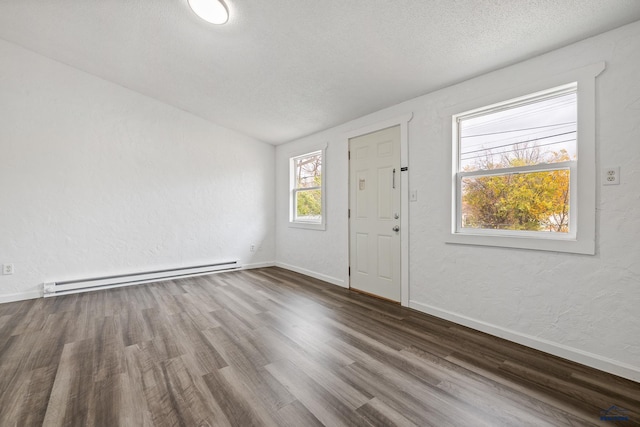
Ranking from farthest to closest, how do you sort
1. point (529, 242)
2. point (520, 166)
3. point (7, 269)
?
1. point (7, 269)
2. point (520, 166)
3. point (529, 242)

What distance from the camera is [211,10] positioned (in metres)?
2.49

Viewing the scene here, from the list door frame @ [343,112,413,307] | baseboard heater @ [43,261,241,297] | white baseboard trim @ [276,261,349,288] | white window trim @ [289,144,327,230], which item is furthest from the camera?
white window trim @ [289,144,327,230]

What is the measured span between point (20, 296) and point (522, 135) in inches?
232

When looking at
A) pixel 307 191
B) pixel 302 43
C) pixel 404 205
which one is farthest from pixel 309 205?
pixel 302 43

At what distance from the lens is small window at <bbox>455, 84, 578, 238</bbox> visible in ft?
7.32

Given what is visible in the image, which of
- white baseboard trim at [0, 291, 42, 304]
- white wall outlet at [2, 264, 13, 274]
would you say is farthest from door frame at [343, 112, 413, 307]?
white wall outlet at [2, 264, 13, 274]

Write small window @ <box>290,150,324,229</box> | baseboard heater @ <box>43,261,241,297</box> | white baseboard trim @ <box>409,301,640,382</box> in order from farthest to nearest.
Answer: small window @ <box>290,150,324,229</box> → baseboard heater @ <box>43,261,241,297</box> → white baseboard trim @ <box>409,301,640,382</box>

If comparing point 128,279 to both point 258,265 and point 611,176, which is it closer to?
point 258,265

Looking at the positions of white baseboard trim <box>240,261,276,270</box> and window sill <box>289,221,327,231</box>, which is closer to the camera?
window sill <box>289,221,327,231</box>

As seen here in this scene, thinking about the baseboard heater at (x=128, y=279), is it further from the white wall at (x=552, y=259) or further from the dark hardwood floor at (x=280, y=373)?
the white wall at (x=552, y=259)

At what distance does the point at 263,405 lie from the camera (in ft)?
5.33

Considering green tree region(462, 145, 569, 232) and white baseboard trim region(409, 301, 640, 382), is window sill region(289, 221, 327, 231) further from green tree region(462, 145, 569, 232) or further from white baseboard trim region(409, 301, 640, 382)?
green tree region(462, 145, 569, 232)

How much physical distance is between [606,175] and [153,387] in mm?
3386

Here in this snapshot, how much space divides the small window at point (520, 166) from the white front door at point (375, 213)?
0.79 metres
